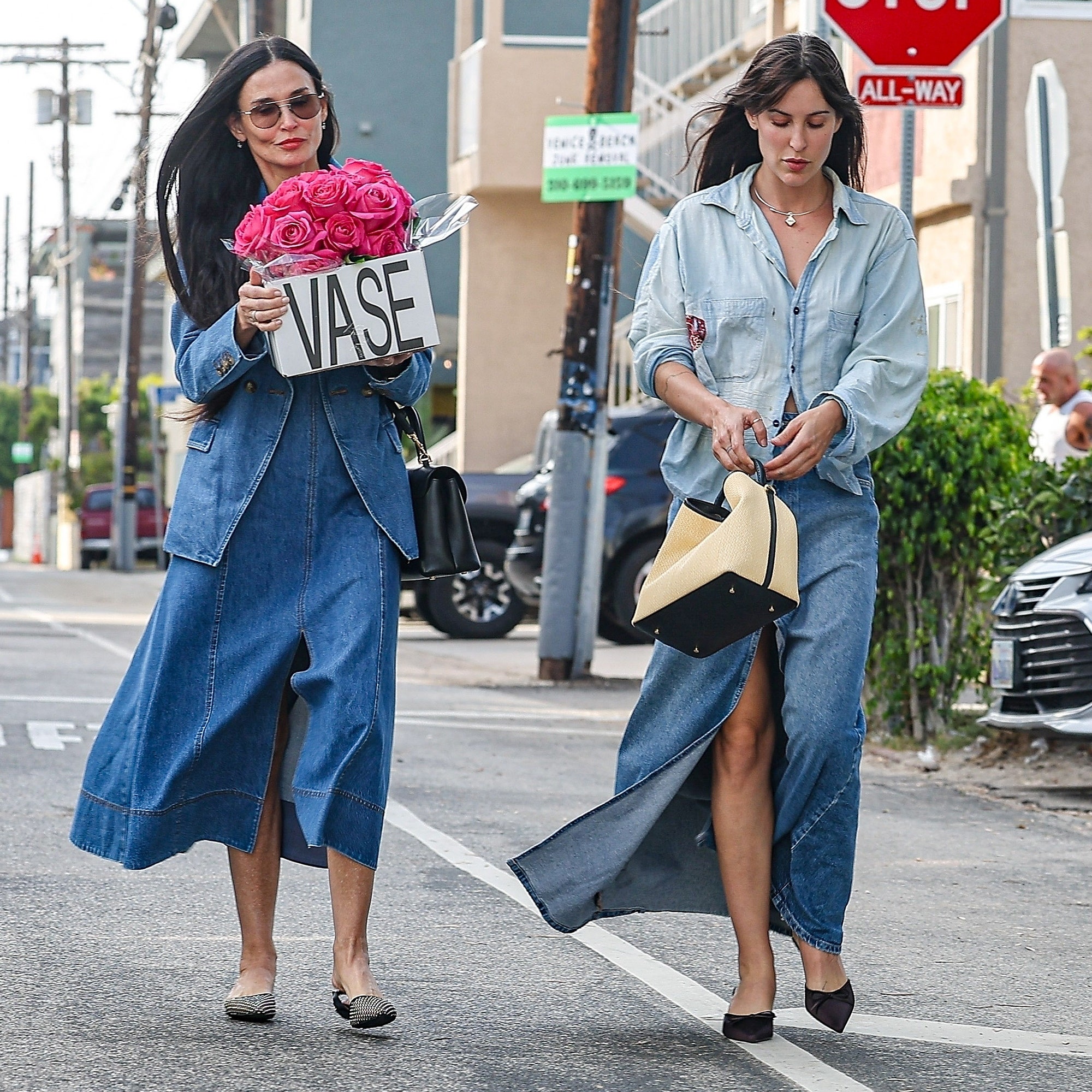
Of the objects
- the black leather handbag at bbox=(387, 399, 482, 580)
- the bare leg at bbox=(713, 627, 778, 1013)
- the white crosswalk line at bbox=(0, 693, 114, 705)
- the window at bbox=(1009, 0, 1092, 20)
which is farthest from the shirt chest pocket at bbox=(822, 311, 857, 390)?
the window at bbox=(1009, 0, 1092, 20)

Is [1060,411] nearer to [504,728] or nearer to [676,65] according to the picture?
[504,728]

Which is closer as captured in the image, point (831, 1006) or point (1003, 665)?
point (831, 1006)

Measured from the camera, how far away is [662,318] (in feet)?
13.9

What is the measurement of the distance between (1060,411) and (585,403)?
3510 millimetres

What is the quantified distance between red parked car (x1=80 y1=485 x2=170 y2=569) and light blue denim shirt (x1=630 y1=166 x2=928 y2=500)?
129ft

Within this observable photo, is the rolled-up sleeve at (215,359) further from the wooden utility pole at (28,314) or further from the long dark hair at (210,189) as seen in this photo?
the wooden utility pole at (28,314)

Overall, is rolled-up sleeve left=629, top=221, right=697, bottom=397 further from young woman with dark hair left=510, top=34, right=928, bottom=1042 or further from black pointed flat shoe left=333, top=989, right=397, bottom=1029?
black pointed flat shoe left=333, top=989, right=397, bottom=1029

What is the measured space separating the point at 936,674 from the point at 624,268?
1798 cm

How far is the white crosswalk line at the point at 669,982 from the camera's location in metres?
3.86

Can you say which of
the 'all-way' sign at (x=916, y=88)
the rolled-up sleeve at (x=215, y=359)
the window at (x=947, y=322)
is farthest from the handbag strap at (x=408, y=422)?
the window at (x=947, y=322)

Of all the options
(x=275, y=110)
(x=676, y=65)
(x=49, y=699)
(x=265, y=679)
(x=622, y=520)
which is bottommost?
(x=49, y=699)

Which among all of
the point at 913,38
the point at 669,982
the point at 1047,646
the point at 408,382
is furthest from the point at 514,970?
the point at 913,38

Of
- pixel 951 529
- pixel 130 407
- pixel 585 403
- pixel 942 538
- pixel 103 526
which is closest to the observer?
pixel 942 538

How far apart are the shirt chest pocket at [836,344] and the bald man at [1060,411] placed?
5.77 metres
